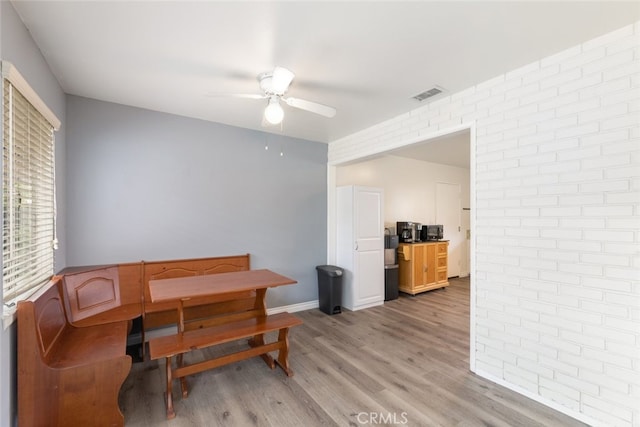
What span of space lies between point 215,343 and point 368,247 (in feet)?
9.18

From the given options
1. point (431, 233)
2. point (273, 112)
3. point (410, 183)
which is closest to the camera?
point (273, 112)

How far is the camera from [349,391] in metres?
2.30

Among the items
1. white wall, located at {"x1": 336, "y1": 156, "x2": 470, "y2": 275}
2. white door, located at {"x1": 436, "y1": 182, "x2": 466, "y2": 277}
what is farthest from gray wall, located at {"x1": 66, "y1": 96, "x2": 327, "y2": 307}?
white door, located at {"x1": 436, "y1": 182, "x2": 466, "y2": 277}

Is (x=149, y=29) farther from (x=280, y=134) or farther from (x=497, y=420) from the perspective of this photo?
(x=497, y=420)

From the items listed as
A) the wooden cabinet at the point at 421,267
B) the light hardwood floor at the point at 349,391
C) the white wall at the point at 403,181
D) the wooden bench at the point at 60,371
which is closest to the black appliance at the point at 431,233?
the wooden cabinet at the point at 421,267

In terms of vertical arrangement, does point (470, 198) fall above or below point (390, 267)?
above

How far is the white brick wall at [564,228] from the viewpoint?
1.79 meters

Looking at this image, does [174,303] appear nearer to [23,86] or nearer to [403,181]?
[23,86]

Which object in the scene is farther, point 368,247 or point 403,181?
point 403,181

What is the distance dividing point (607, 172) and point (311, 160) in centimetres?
336

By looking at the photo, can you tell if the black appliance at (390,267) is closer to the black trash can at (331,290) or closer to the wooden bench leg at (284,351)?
the black trash can at (331,290)

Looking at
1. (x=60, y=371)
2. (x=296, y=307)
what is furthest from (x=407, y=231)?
(x=60, y=371)

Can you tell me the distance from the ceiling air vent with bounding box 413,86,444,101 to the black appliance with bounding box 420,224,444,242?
10.8ft

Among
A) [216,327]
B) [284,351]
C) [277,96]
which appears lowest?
[284,351]
